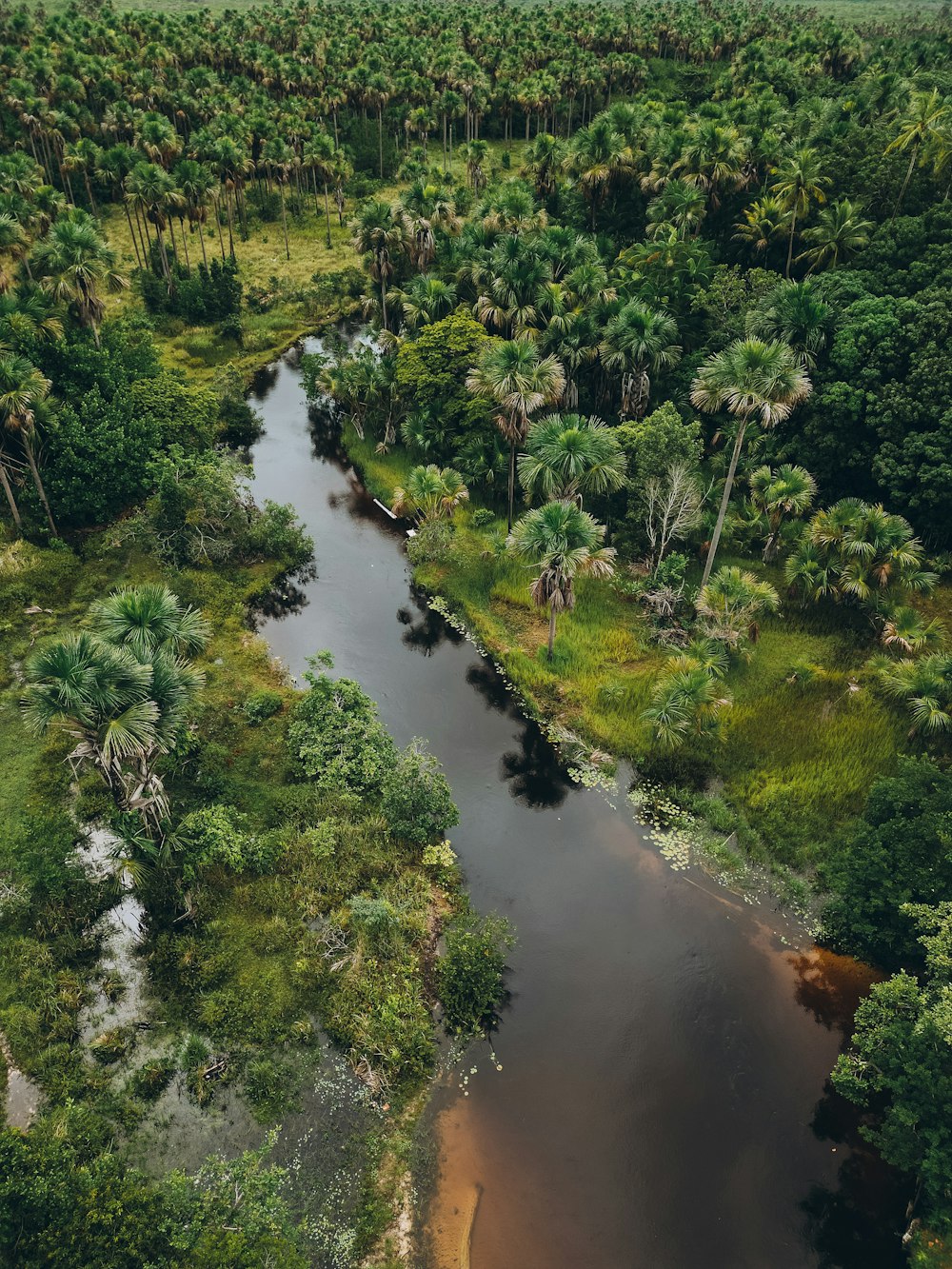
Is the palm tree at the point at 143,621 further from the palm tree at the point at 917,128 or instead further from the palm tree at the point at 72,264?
the palm tree at the point at 917,128

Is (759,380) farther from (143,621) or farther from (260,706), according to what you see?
(143,621)

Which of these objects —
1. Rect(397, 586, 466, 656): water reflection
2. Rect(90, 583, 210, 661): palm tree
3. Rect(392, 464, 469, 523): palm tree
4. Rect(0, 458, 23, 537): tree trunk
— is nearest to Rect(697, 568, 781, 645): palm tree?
Rect(397, 586, 466, 656): water reflection

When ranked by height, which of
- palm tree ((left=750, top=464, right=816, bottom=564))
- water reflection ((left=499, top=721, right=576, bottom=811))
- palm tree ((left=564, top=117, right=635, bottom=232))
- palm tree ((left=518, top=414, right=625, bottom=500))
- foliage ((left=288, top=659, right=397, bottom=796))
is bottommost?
water reflection ((left=499, top=721, right=576, bottom=811))

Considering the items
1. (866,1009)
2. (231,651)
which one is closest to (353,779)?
(231,651)

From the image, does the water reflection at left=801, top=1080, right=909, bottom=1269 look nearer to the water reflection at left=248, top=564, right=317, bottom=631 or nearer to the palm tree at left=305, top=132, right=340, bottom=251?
the water reflection at left=248, top=564, right=317, bottom=631

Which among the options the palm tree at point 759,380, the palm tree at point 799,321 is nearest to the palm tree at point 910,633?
the palm tree at point 759,380

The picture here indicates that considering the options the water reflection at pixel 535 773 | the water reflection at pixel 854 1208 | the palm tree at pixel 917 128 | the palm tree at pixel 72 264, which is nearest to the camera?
the water reflection at pixel 854 1208
